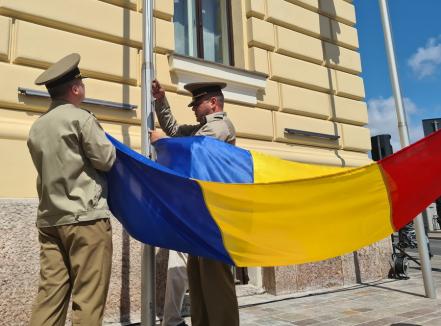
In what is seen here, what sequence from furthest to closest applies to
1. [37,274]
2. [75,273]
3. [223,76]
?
[223,76] → [37,274] → [75,273]

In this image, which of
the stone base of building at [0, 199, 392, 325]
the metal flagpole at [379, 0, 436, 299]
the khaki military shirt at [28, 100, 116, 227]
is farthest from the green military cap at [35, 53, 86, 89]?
the metal flagpole at [379, 0, 436, 299]

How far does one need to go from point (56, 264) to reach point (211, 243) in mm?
869

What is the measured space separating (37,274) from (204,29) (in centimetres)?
391

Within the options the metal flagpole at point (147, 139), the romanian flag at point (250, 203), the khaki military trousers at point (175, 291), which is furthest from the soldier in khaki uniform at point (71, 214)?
the khaki military trousers at point (175, 291)

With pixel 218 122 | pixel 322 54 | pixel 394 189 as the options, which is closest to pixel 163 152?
pixel 218 122

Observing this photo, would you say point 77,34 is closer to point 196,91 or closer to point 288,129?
point 196,91

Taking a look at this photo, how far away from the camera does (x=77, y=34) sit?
171 inches

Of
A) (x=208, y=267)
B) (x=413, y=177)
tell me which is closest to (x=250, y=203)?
(x=208, y=267)

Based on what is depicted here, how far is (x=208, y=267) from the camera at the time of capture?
2787 millimetres

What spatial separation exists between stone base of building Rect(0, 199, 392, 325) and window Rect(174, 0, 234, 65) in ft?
9.00

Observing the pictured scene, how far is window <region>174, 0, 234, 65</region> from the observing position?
5.70m

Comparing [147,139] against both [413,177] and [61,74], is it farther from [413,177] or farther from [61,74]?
[413,177]

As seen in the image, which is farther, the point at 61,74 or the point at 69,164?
the point at 61,74

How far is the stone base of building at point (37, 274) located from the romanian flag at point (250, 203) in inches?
55.1
